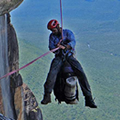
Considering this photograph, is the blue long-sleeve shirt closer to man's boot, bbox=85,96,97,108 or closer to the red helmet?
the red helmet

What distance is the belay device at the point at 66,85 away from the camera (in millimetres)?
9516

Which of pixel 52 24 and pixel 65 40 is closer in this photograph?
pixel 52 24

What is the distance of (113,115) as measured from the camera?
40.1m

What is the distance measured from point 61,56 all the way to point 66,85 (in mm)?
746

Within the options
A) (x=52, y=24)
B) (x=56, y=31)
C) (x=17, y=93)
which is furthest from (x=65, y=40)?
(x=17, y=93)

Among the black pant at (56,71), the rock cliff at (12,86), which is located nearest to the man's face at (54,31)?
the black pant at (56,71)

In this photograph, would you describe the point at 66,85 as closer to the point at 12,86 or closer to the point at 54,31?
the point at 54,31

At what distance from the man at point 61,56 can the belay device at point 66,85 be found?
0.40 feet

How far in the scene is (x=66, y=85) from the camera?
9.52 meters

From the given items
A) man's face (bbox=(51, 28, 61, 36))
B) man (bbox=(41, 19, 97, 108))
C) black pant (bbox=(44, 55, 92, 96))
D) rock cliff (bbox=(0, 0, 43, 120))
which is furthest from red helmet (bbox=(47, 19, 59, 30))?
rock cliff (bbox=(0, 0, 43, 120))

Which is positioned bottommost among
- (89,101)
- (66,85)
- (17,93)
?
(89,101)

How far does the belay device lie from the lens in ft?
31.2

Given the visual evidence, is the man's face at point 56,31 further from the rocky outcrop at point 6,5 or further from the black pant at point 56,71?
the rocky outcrop at point 6,5

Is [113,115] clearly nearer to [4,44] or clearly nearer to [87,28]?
[4,44]
